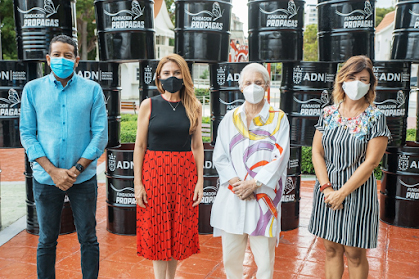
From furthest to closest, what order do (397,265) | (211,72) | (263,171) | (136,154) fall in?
(211,72)
(397,265)
(136,154)
(263,171)

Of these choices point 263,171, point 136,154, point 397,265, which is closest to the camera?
point 263,171

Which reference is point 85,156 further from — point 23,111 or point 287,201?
point 287,201

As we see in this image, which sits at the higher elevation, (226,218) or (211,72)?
(211,72)

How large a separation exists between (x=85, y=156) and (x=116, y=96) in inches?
77.1

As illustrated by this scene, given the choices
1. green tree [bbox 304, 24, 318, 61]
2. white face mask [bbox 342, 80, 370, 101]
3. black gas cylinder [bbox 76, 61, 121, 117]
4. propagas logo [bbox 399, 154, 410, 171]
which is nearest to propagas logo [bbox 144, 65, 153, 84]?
black gas cylinder [bbox 76, 61, 121, 117]

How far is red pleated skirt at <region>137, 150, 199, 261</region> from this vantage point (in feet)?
8.87

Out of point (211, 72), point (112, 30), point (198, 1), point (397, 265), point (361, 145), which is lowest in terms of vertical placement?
point (397, 265)

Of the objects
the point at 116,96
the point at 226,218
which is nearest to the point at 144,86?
the point at 116,96

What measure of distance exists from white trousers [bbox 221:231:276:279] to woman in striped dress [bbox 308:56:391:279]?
38 centimetres

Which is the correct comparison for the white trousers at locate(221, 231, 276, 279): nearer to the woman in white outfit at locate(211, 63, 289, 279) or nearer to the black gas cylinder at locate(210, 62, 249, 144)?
the woman in white outfit at locate(211, 63, 289, 279)

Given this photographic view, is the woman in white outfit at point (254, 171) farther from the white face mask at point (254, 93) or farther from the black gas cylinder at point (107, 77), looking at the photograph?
the black gas cylinder at point (107, 77)

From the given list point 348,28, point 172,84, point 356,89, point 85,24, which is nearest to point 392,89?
point 348,28

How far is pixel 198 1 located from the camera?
14.1ft

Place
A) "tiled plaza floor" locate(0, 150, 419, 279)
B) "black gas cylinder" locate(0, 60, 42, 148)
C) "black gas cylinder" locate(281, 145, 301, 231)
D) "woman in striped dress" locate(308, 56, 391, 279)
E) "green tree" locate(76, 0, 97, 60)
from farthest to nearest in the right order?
"green tree" locate(76, 0, 97, 60), "black gas cylinder" locate(281, 145, 301, 231), "black gas cylinder" locate(0, 60, 42, 148), "tiled plaza floor" locate(0, 150, 419, 279), "woman in striped dress" locate(308, 56, 391, 279)
